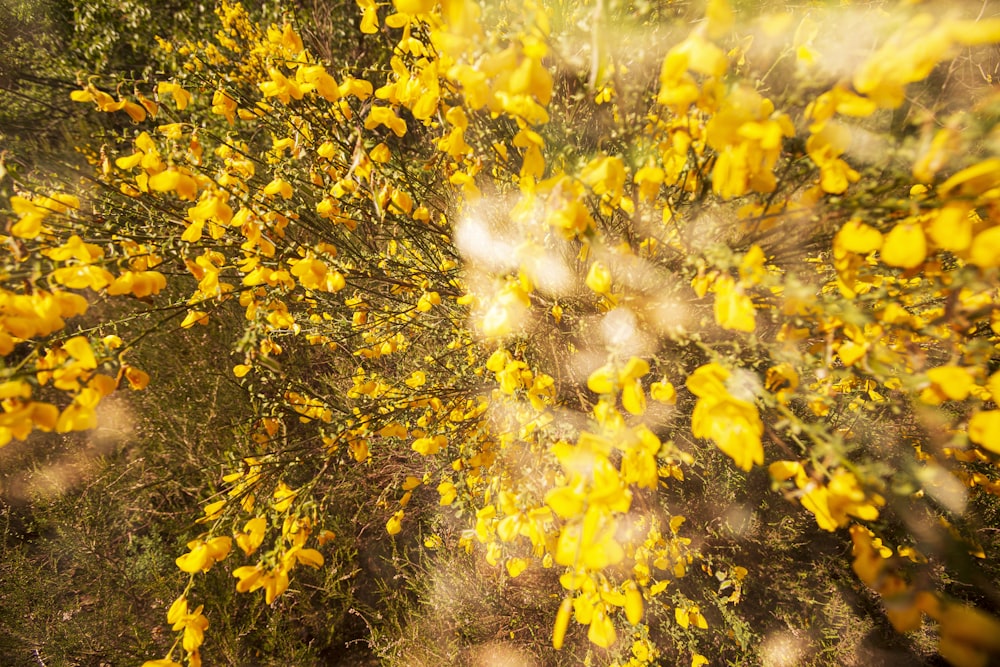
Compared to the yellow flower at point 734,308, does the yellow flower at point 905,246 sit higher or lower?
higher

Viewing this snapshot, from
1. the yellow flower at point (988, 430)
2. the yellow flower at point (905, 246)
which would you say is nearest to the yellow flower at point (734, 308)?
the yellow flower at point (905, 246)

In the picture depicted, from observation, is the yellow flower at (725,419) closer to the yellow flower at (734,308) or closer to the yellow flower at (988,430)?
the yellow flower at (734,308)

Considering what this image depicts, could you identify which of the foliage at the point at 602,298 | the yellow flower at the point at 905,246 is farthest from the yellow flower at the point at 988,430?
the yellow flower at the point at 905,246

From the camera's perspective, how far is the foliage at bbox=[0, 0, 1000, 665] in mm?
756

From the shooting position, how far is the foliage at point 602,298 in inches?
29.8

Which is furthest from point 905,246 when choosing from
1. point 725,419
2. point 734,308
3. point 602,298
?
point 602,298

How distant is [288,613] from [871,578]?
10.0 feet

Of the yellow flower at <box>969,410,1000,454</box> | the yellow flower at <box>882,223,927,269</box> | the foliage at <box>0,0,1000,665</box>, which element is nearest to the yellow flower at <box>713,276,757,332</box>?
the foliage at <box>0,0,1000,665</box>

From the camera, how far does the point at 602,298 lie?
1.49m

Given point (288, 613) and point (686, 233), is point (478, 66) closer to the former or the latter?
point (686, 233)

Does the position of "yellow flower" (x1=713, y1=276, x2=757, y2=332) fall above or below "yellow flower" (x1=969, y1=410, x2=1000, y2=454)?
above

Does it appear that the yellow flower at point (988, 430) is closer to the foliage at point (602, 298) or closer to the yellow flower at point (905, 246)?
the foliage at point (602, 298)

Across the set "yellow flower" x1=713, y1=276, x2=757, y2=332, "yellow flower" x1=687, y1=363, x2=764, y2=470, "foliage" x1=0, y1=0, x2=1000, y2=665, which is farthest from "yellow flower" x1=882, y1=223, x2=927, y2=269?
"yellow flower" x1=687, y1=363, x2=764, y2=470

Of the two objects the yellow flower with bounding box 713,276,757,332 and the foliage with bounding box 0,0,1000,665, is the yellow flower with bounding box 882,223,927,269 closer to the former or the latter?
the foliage with bounding box 0,0,1000,665
